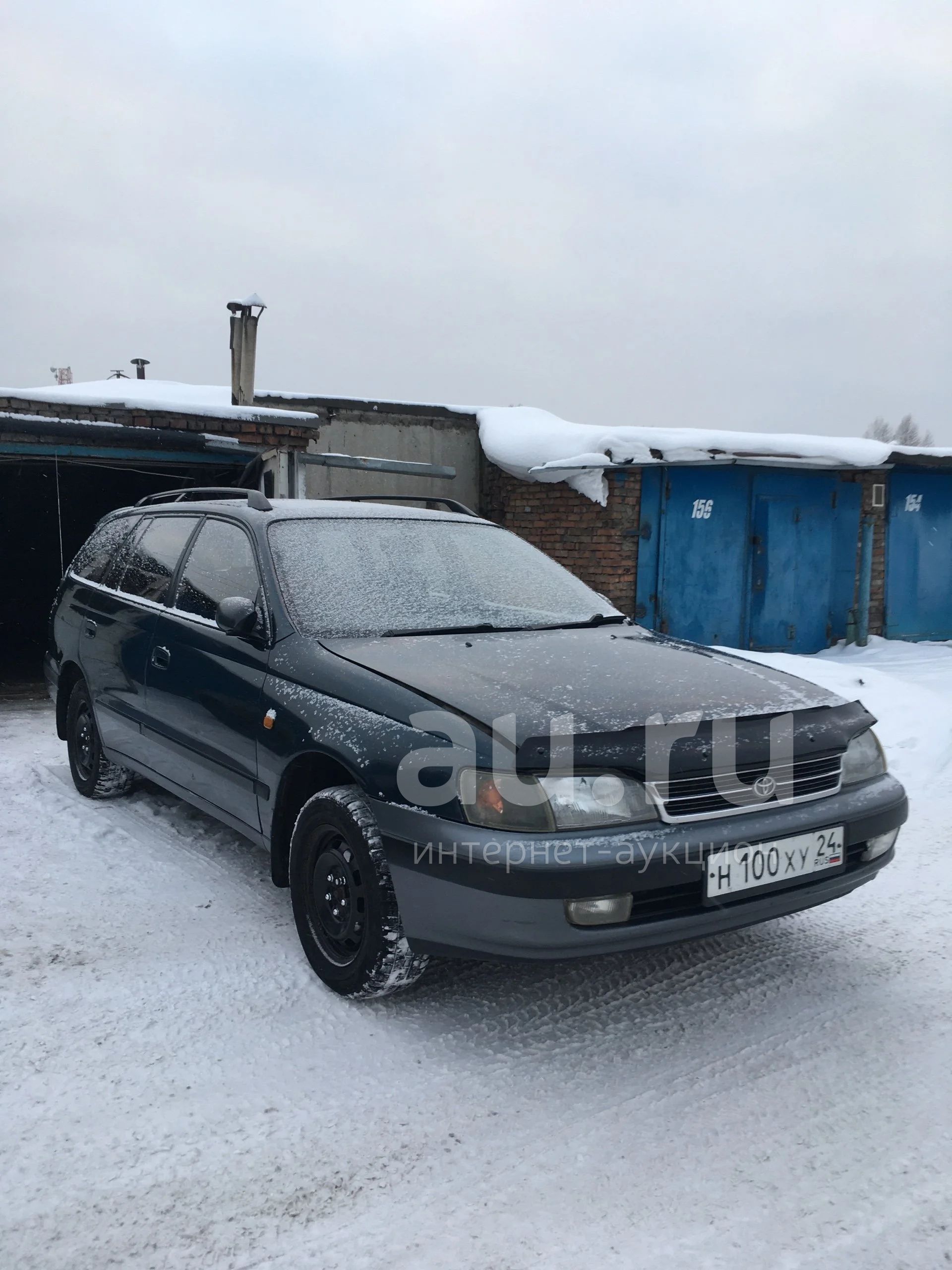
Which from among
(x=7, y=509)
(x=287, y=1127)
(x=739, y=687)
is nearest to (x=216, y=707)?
(x=287, y=1127)

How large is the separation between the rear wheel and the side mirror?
1.76m

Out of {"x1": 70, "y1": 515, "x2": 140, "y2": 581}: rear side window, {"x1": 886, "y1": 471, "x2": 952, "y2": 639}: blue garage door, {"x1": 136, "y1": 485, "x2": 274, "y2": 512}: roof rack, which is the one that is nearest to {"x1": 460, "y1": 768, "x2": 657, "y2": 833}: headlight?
{"x1": 136, "y1": 485, "x2": 274, "y2": 512}: roof rack

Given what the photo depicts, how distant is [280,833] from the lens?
312 cm

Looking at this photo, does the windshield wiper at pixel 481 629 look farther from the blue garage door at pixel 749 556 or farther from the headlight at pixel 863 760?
the blue garage door at pixel 749 556

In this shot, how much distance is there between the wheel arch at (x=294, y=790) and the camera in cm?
294

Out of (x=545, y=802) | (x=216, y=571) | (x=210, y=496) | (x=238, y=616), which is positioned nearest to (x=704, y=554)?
(x=210, y=496)

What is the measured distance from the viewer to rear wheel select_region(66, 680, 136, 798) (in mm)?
4848

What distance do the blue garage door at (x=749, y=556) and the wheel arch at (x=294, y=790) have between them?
8.41 meters

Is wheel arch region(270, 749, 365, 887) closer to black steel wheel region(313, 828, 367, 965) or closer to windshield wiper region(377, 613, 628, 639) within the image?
black steel wheel region(313, 828, 367, 965)

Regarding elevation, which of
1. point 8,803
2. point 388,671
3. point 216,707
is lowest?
point 8,803

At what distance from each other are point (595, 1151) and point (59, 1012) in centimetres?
160

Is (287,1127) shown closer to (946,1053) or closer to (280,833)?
(280,833)

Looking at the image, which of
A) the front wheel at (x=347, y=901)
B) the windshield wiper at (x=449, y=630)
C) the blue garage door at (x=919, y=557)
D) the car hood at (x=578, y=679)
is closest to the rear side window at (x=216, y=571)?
the windshield wiper at (x=449, y=630)

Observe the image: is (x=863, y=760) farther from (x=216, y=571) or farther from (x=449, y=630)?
(x=216, y=571)
